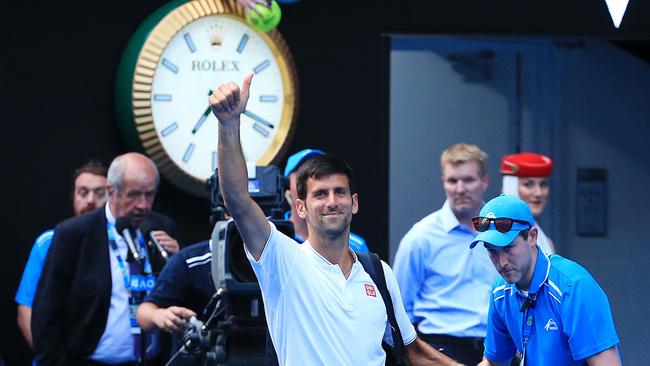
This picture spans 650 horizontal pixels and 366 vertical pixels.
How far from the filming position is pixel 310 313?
3969mm

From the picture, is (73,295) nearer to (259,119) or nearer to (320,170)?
(259,119)

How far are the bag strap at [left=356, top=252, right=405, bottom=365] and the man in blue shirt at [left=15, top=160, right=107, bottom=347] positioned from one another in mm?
2177

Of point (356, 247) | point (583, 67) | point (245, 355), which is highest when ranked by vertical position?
point (583, 67)

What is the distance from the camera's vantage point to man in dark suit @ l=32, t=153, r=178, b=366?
5.66 metres

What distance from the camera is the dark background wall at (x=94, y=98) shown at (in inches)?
244

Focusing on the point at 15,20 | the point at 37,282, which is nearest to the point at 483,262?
the point at 37,282

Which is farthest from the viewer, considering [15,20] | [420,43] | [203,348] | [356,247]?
[420,43]

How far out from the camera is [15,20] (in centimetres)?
619

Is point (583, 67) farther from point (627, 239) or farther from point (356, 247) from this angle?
point (356, 247)

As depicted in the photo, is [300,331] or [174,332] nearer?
[300,331]

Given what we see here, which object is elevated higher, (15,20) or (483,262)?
(15,20)

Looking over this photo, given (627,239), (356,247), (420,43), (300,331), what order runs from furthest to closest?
1. (627,239)
2. (420,43)
3. (356,247)
4. (300,331)

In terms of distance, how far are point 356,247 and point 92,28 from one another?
1.82 metres

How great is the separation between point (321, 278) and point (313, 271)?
37 mm
